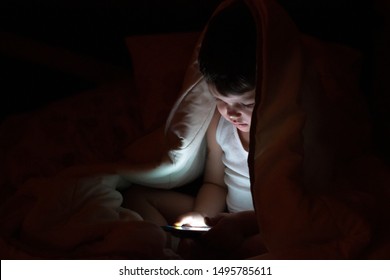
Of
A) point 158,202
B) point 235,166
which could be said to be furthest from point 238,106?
point 158,202

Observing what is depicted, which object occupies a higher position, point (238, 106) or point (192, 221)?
point (238, 106)

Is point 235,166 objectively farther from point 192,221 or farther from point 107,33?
point 107,33

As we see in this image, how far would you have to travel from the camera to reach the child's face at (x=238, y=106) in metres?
1.07

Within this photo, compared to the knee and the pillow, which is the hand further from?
the pillow

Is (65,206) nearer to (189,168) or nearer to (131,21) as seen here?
(189,168)

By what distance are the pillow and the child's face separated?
1.08ft

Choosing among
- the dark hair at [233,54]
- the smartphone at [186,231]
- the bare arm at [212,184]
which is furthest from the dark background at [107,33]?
the smartphone at [186,231]

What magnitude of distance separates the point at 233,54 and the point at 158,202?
0.48 meters

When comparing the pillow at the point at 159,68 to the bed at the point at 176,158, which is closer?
the bed at the point at 176,158

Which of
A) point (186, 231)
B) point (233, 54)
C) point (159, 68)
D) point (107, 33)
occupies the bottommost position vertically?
point (186, 231)

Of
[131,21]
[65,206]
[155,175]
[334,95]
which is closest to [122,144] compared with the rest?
[155,175]

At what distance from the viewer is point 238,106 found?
1100mm

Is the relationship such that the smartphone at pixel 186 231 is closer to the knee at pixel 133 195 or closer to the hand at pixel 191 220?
the hand at pixel 191 220

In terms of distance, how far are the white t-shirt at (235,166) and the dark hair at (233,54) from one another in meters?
0.25
